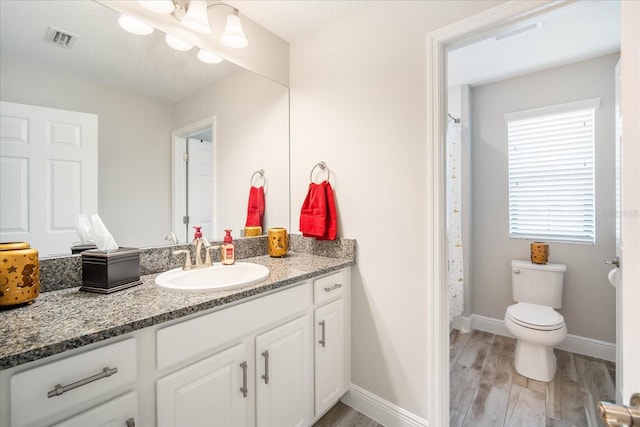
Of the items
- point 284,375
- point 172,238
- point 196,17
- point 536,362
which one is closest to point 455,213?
point 536,362

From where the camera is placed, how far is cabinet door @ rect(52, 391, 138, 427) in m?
0.75

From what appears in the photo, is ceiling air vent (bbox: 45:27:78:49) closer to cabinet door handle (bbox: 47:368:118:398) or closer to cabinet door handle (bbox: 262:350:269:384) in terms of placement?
cabinet door handle (bbox: 47:368:118:398)

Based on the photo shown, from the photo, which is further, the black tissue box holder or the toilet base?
the toilet base

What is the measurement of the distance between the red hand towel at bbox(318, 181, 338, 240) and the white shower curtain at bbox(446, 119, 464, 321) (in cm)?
138

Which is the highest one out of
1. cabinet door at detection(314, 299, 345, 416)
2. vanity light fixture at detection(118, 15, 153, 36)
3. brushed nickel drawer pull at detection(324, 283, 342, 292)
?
vanity light fixture at detection(118, 15, 153, 36)

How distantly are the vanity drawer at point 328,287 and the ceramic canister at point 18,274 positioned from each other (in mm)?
1065

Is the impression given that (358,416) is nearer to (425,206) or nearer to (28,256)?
(425,206)

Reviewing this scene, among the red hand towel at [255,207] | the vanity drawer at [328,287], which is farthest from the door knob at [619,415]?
the red hand towel at [255,207]

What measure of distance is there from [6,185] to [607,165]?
3.57m

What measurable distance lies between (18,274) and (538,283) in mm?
3137

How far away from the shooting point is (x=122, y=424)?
823 mm

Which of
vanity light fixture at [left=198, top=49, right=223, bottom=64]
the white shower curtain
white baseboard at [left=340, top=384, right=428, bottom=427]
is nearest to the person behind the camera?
white baseboard at [left=340, top=384, right=428, bottom=427]

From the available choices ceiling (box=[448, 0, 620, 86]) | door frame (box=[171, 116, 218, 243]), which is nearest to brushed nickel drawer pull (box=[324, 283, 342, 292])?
door frame (box=[171, 116, 218, 243])

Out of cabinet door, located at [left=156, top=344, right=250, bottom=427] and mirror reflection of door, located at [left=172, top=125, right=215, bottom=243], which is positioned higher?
mirror reflection of door, located at [left=172, top=125, right=215, bottom=243]
